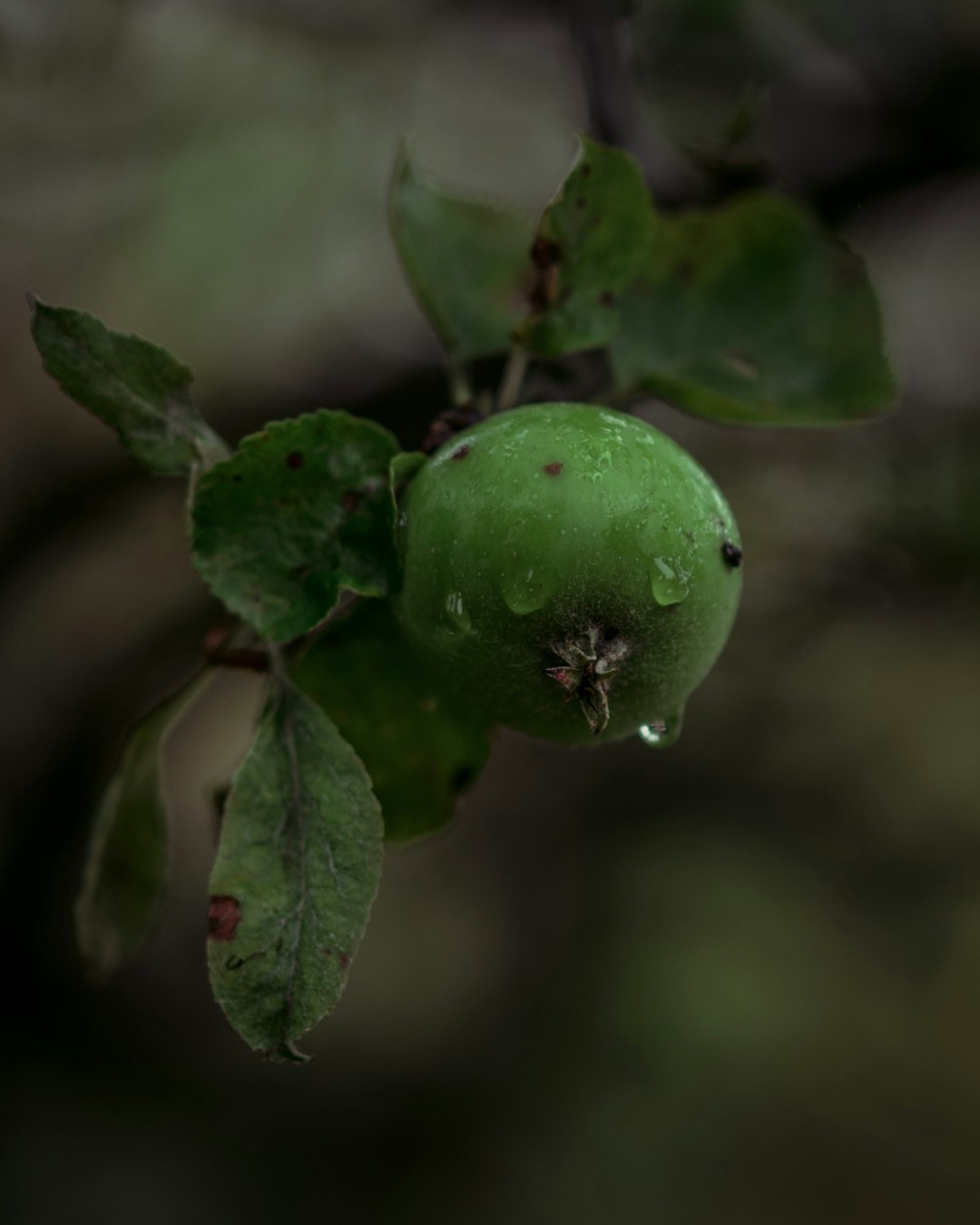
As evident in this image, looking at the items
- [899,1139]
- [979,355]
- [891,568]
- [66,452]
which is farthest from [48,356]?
[899,1139]

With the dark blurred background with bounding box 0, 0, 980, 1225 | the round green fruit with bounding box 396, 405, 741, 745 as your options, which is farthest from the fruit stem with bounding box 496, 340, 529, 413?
the dark blurred background with bounding box 0, 0, 980, 1225

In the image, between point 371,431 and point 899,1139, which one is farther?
point 899,1139

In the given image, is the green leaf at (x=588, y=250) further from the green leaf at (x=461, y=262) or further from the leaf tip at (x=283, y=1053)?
the leaf tip at (x=283, y=1053)

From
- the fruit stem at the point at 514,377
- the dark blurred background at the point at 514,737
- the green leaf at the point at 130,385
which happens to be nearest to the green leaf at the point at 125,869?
the green leaf at the point at 130,385

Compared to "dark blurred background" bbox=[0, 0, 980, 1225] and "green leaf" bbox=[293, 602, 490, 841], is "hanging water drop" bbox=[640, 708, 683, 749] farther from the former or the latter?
"dark blurred background" bbox=[0, 0, 980, 1225]

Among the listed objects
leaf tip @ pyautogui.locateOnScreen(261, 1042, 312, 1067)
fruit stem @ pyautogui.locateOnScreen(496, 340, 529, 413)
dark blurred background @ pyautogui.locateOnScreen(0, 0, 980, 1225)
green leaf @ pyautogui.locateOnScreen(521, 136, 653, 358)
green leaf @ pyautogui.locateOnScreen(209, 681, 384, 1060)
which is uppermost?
green leaf @ pyautogui.locateOnScreen(521, 136, 653, 358)

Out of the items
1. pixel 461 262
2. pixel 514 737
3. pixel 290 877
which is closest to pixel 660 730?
pixel 290 877

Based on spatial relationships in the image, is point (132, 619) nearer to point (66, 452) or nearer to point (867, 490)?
point (66, 452)
